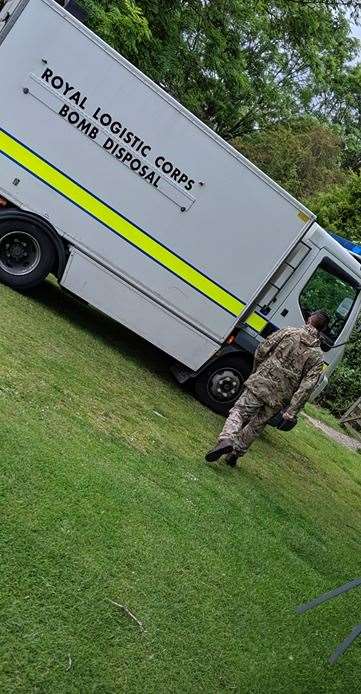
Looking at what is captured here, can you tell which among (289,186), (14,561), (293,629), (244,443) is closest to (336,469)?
(244,443)

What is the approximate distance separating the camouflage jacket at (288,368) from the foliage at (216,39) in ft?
20.0

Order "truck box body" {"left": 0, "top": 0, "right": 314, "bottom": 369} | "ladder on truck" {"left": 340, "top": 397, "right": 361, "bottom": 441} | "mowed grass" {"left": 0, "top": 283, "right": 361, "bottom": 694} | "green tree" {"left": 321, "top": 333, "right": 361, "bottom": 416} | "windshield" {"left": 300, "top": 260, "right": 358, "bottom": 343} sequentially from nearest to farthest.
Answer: "mowed grass" {"left": 0, "top": 283, "right": 361, "bottom": 694}, "truck box body" {"left": 0, "top": 0, "right": 314, "bottom": 369}, "windshield" {"left": 300, "top": 260, "right": 358, "bottom": 343}, "ladder on truck" {"left": 340, "top": 397, "right": 361, "bottom": 441}, "green tree" {"left": 321, "top": 333, "right": 361, "bottom": 416}

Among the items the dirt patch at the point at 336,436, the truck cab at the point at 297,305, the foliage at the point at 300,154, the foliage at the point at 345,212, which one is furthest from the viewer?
the foliage at the point at 300,154

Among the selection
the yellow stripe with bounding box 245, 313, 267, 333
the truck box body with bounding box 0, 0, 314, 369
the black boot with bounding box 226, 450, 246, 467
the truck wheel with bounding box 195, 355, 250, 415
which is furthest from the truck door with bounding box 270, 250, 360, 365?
the black boot with bounding box 226, 450, 246, 467

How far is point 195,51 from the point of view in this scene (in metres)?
15.4

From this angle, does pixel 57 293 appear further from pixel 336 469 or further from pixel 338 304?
pixel 336 469

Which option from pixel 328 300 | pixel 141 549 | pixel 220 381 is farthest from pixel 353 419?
pixel 141 549

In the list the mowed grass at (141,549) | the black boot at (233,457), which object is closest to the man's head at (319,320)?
the black boot at (233,457)

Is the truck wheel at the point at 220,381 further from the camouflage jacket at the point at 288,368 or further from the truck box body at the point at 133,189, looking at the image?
the camouflage jacket at the point at 288,368

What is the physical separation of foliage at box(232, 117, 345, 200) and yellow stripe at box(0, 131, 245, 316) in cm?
2159

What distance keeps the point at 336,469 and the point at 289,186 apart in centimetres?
2419

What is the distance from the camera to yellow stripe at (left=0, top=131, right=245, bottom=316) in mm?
8242

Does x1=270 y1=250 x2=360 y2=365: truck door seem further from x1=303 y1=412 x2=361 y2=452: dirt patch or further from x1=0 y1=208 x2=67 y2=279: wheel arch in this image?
x1=303 y1=412 x2=361 y2=452: dirt patch

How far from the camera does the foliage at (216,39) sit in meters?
12.6
